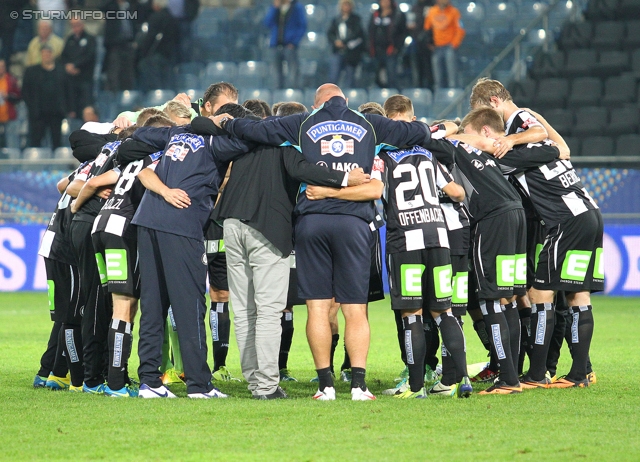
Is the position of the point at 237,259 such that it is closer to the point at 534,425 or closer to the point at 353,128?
the point at 353,128

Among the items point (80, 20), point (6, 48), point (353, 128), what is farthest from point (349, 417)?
point (6, 48)

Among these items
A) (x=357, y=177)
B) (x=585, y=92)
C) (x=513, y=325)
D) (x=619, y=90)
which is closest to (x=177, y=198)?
(x=357, y=177)

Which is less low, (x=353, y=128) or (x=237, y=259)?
(x=353, y=128)

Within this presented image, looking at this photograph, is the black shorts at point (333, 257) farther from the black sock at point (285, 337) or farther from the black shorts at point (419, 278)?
the black sock at point (285, 337)

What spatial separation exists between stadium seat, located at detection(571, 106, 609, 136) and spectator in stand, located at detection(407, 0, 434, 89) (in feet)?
10.3

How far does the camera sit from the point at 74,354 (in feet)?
25.5

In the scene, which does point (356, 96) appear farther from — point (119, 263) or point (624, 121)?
point (119, 263)

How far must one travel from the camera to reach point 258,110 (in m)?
8.63

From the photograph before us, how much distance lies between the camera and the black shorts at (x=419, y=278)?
7129mm

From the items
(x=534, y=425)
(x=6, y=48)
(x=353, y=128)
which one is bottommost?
(x=534, y=425)

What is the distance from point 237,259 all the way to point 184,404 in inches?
45.8

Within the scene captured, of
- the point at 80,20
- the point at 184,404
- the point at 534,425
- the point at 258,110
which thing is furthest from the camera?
the point at 80,20

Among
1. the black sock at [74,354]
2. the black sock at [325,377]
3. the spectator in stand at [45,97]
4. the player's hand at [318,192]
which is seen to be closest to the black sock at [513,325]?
the black sock at [325,377]

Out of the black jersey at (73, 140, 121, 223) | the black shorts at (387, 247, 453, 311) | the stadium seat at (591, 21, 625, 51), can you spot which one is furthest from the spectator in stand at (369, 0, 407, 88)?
the black shorts at (387, 247, 453, 311)
